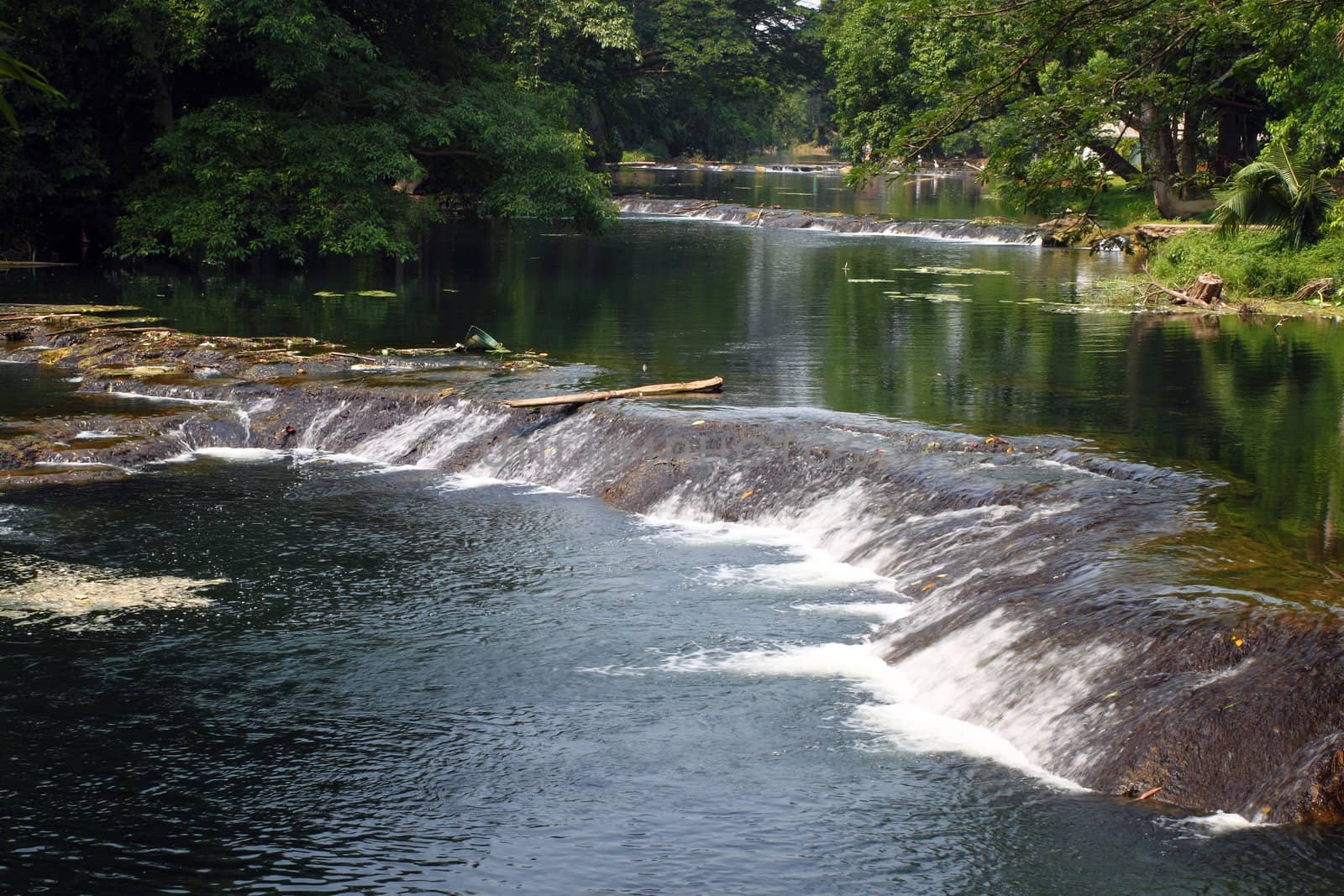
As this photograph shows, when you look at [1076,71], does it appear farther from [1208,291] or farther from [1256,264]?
[1256,264]

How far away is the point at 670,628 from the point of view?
1150 cm

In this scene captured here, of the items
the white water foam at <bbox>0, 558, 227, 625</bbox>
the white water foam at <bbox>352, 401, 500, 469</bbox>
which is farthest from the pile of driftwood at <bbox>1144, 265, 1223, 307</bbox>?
the white water foam at <bbox>0, 558, 227, 625</bbox>

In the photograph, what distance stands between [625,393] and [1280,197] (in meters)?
17.0

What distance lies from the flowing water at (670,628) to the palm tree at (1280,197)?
7.67 metres

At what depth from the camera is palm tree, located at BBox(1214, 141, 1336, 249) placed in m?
27.8

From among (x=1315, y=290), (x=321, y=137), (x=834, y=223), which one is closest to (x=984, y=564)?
(x=1315, y=290)

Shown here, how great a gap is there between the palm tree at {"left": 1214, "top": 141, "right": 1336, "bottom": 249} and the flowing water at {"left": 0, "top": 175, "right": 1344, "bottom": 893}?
7.67 meters

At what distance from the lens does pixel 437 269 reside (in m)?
36.2

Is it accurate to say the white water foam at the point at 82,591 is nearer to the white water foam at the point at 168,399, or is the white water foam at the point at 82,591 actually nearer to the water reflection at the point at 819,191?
the white water foam at the point at 168,399

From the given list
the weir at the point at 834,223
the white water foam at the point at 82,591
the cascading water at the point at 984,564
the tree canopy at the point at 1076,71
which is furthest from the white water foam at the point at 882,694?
the weir at the point at 834,223

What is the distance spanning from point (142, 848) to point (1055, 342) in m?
19.0

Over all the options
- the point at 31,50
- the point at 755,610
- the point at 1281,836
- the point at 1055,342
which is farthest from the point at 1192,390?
the point at 31,50

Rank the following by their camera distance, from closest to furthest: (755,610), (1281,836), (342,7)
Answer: (1281,836) < (755,610) < (342,7)

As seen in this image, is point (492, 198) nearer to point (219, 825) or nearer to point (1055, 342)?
point (1055, 342)
